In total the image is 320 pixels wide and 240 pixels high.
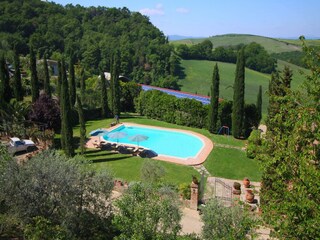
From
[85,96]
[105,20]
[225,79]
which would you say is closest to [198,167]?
[85,96]

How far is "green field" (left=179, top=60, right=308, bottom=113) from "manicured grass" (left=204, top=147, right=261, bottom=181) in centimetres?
4014

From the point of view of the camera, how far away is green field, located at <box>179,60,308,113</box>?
69.2 m

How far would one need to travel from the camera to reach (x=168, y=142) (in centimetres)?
2889

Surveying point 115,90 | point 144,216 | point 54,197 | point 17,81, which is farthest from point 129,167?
point 17,81

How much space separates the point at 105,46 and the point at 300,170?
75321 millimetres

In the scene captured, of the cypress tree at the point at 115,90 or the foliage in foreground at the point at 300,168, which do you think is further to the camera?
the cypress tree at the point at 115,90

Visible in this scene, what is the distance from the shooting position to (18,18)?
227 feet

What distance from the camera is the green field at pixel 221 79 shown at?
6921 centimetres

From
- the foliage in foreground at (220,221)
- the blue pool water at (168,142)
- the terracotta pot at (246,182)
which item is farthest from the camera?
the blue pool water at (168,142)

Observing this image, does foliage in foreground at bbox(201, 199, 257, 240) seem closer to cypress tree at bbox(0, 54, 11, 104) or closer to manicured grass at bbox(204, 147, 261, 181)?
manicured grass at bbox(204, 147, 261, 181)

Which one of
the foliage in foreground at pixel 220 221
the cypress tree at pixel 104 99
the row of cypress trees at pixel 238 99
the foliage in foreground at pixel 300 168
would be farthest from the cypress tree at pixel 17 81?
the foliage in foreground at pixel 300 168

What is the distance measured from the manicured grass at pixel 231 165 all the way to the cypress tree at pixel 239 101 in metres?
3.30

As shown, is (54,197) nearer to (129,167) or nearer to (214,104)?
(129,167)

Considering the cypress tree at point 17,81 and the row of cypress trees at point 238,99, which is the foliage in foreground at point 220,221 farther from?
the cypress tree at point 17,81
